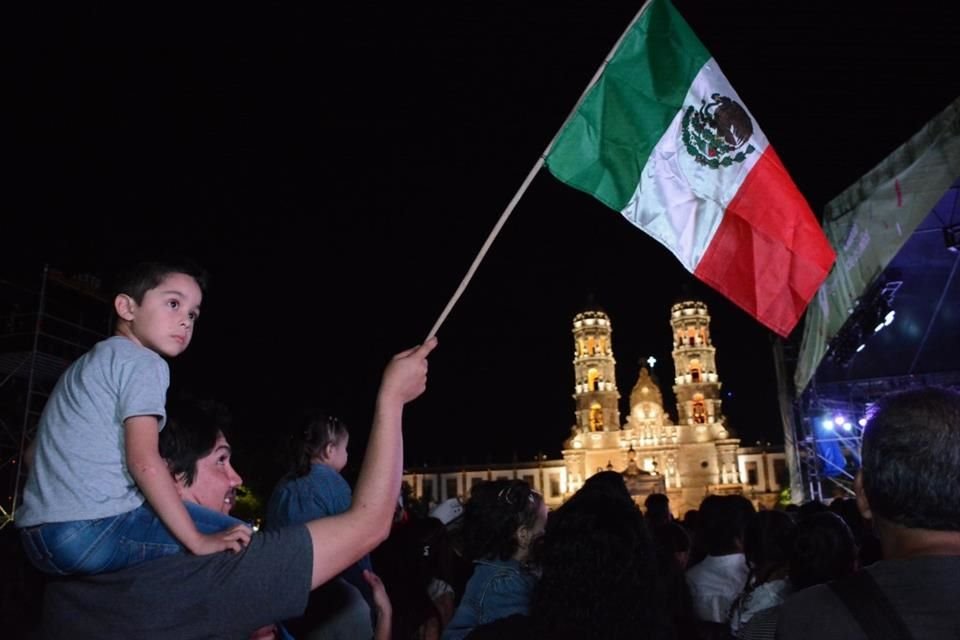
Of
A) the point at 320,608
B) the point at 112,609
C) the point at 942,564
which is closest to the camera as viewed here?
the point at 112,609

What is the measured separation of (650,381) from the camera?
245 ft

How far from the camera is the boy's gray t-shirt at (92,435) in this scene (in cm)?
201

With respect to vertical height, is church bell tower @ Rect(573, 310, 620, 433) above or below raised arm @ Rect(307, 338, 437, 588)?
above

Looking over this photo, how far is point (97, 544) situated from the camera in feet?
6.25

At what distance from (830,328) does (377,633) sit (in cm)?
1305

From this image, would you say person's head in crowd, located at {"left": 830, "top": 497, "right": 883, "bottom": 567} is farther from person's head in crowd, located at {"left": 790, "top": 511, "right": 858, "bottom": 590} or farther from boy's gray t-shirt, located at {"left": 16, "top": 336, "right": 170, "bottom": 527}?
boy's gray t-shirt, located at {"left": 16, "top": 336, "right": 170, "bottom": 527}

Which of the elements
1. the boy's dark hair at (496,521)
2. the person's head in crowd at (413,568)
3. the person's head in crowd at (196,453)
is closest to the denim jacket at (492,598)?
the boy's dark hair at (496,521)

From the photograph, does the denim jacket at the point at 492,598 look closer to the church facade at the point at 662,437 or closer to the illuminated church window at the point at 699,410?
the church facade at the point at 662,437

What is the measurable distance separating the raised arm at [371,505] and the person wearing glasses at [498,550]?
1571mm

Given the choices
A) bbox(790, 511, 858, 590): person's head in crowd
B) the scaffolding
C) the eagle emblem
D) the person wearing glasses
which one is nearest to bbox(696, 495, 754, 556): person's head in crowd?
bbox(790, 511, 858, 590): person's head in crowd

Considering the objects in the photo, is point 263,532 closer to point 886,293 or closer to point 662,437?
point 886,293

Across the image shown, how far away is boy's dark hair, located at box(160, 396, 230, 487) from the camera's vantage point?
103 inches

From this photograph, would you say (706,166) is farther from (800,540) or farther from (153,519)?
(153,519)

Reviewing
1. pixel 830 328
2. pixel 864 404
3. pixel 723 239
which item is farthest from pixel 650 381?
pixel 723 239
